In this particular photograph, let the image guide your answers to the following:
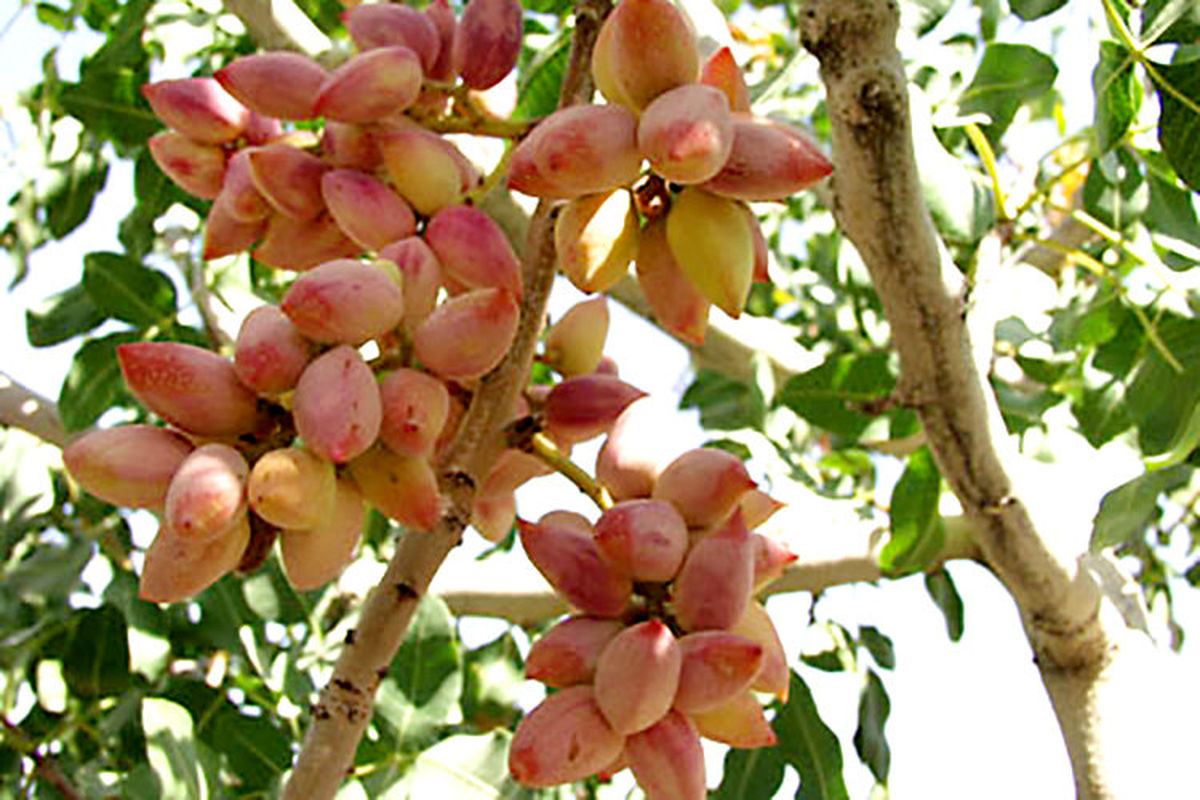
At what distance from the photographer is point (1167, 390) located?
1134 millimetres

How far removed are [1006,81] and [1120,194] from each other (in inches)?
8.2

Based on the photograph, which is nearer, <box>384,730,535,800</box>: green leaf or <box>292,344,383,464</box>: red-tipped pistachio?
<box>292,344,383,464</box>: red-tipped pistachio

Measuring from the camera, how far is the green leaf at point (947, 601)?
1.51 meters

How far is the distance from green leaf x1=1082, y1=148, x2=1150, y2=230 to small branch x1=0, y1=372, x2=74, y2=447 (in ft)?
3.45

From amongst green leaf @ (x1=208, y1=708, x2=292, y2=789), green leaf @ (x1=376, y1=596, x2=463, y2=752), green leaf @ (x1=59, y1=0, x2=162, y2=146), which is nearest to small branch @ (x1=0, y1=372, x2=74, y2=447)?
green leaf @ (x1=59, y1=0, x2=162, y2=146)

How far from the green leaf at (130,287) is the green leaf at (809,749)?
0.70 meters

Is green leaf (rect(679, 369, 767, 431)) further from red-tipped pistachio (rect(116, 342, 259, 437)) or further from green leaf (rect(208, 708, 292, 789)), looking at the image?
red-tipped pistachio (rect(116, 342, 259, 437))

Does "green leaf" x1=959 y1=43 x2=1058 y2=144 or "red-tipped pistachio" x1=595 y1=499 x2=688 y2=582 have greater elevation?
"green leaf" x1=959 y1=43 x2=1058 y2=144

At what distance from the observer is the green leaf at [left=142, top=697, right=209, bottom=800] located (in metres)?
0.97

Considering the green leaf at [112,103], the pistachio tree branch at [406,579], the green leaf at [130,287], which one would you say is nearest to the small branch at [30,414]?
the green leaf at [130,287]

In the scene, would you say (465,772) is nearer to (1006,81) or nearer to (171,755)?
(171,755)

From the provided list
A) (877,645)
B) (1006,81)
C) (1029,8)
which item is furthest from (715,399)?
(1029,8)

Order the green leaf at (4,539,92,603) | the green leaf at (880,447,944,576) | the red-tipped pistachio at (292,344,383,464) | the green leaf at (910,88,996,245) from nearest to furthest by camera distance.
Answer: the red-tipped pistachio at (292,344,383,464), the green leaf at (910,88,996,245), the green leaf at (880,447,944,576), the green leaf at (4,539,92,603)

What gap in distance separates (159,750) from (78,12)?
1.11 metres
